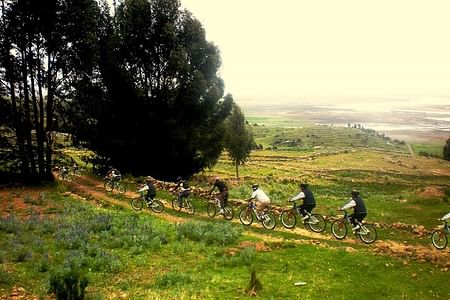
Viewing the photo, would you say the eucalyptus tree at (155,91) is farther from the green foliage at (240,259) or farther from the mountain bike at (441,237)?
the mountain bike at (441,237)

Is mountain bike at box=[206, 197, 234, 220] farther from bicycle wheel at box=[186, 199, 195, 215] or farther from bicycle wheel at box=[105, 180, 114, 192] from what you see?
bicycle wheel at box=[105, 180, 114, 192]

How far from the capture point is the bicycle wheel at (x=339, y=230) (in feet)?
72.2

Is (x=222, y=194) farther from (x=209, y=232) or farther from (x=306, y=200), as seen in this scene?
(x=306, y=200)

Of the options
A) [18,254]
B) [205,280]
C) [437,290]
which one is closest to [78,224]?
[18,254]

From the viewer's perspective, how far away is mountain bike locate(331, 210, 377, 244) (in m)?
21.3

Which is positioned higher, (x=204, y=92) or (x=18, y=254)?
(x=204, y=92)

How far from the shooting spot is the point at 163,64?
1772 inches

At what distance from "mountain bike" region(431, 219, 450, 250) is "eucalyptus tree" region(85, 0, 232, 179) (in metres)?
27.7

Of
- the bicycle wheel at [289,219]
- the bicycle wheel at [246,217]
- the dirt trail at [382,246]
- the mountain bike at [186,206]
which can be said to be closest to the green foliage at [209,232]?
the dirt trail at [382,246]

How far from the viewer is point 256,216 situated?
80.2 ft

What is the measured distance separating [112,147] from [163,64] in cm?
972

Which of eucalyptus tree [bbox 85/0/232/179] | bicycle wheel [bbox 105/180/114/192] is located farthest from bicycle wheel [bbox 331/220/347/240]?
eucalyptus tree [bbox 85/0/232/179]

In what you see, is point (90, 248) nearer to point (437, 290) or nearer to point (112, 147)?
point (437, 290)

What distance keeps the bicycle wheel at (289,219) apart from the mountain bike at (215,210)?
3531 mm
